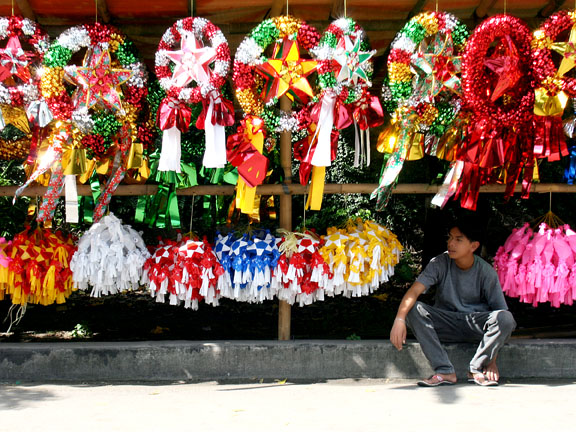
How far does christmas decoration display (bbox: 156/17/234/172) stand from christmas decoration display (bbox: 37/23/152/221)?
0.24 metres

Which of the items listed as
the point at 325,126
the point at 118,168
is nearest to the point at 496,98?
the point at 325,126

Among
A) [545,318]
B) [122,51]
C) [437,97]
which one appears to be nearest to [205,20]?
[122,51]

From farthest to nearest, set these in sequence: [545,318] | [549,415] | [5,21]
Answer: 1. [545,318]
2. [5,21]
3. [549,415]

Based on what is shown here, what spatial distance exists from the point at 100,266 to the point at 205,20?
1583mm

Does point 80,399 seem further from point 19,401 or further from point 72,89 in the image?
point 72,89

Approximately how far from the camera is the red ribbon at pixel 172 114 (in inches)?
134

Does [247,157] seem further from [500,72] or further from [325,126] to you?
[500,72]

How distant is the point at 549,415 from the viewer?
2938 mm

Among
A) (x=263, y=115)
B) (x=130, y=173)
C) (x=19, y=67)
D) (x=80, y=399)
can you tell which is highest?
(x=19, y=67)

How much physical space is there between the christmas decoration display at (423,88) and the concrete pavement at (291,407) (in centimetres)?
124

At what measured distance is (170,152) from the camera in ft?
11.4

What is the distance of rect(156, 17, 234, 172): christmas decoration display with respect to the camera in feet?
11.1

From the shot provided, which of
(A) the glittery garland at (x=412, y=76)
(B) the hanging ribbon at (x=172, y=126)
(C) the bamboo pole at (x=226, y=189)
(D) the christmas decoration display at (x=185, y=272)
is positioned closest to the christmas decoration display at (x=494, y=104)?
(A) the glittery garland at (x=412, y=76)

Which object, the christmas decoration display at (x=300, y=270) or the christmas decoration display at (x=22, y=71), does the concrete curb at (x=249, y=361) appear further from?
the christmas decoration display at (x=22, y=71)
